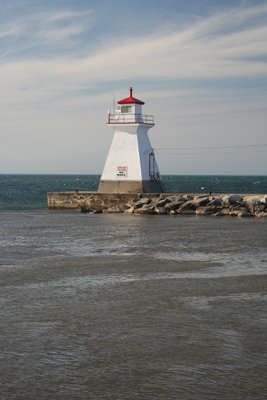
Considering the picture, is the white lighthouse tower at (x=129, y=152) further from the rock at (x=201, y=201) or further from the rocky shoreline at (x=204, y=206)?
the rock at (x=201, y=201)

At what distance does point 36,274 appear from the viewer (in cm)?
1468

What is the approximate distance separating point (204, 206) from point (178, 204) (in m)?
1.39

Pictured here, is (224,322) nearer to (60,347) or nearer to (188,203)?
(60,347)

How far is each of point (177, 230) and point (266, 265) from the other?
29.9 ft

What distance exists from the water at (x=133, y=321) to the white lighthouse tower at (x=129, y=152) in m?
15.6

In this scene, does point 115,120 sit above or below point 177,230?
above

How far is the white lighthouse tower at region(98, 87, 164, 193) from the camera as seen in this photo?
35406 mm

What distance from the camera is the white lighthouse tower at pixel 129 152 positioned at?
3541 cm

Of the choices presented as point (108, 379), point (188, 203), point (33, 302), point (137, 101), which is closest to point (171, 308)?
point (33, 302)

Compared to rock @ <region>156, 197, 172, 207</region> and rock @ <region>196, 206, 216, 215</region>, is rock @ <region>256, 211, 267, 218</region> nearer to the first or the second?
rock @ <region>196, 206, 216, 215</region>

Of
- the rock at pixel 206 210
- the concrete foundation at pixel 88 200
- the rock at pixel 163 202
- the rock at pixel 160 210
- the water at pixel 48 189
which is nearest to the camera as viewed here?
the rock at pixel 206 210

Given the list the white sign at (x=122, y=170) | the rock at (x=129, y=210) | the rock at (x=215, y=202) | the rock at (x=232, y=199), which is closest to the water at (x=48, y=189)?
the white sign at (x=122, y=170)

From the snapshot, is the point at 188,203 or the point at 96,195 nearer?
the point at 188,203

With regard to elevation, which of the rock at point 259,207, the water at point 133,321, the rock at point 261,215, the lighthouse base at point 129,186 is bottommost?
the water at point 133,321
